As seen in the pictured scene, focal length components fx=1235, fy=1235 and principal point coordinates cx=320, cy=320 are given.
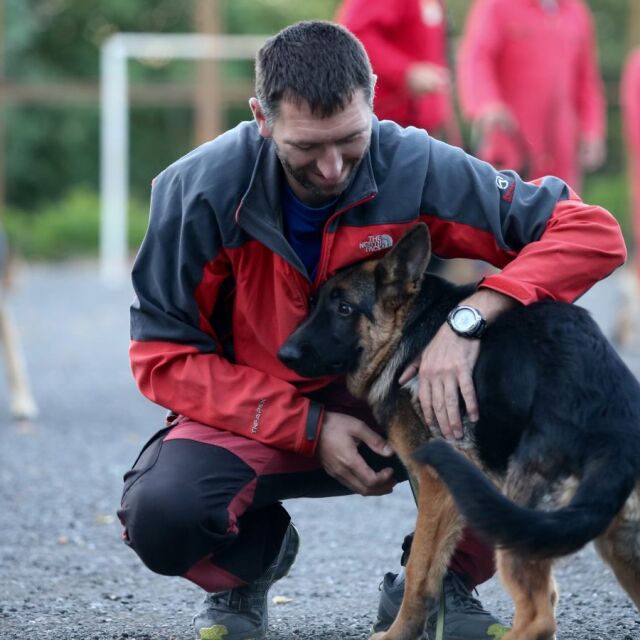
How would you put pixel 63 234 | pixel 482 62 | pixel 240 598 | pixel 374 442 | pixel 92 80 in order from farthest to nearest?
pixel 92 80
pixel 63 234
pixel 482 62
pixel 240 598
pixel 374 442

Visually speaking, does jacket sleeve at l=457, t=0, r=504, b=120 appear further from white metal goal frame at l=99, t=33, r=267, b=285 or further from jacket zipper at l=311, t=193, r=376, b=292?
white metal goal frame at l=99, t=33, r=267, b=285

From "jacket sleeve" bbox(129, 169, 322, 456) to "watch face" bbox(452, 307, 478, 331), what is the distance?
1.62 ft

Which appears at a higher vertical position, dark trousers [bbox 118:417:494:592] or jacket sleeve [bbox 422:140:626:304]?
jacket sleeve [bbox 422:140:626:304]

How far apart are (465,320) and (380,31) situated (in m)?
4.30

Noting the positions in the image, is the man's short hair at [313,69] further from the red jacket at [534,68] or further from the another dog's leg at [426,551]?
the red jacket at [534,68]

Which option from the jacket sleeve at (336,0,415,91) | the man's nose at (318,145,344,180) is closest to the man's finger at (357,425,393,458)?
the man's nose at (318,145,344,180)

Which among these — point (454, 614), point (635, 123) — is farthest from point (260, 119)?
point (635, 123)

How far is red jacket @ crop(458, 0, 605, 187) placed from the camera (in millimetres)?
8305

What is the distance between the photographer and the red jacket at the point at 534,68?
8.30 m

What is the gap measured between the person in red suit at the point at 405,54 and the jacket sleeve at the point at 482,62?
15.4 inches

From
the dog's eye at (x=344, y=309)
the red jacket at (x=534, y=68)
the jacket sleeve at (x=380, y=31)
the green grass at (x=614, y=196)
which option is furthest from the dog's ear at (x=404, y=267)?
the green grass at (x=614, y=196)

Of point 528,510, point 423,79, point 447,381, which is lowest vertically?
point 528,510

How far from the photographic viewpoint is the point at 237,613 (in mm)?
3736

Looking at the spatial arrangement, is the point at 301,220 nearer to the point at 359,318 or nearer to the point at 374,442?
the point at 359,318
